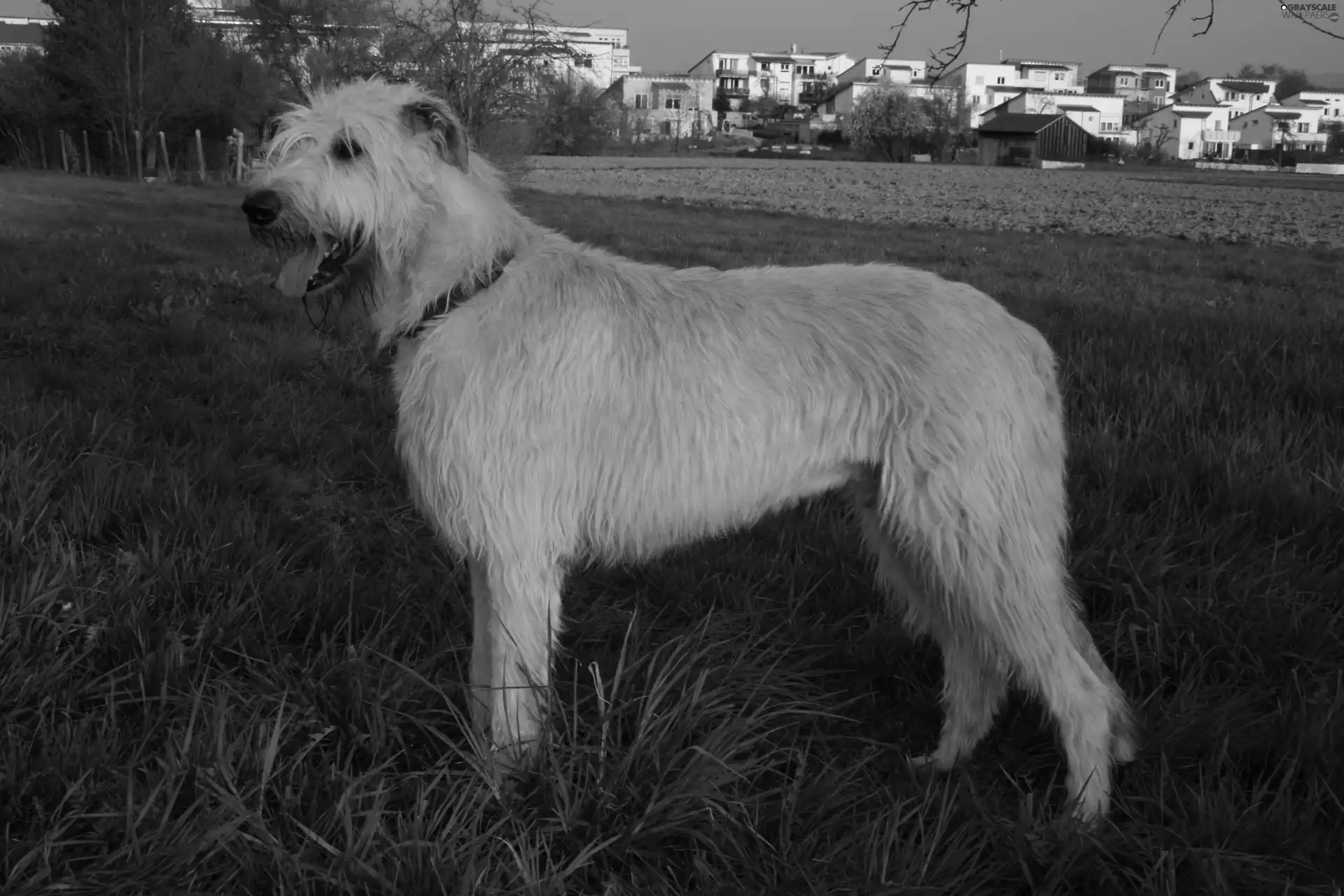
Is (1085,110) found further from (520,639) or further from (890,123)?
(520,639)

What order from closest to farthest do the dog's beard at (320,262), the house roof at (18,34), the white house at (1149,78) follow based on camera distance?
the dog's beard at (320,262) → the white house at (1149,78) → the house roof at (18,34)

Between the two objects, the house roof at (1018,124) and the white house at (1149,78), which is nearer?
the white house at (1149,78)

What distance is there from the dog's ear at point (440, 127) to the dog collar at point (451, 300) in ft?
1.38

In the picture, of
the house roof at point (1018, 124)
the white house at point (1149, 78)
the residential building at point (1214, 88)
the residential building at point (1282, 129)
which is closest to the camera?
the residential building at point (1214, 88)

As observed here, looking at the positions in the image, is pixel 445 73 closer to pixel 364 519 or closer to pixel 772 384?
pixel 364 519

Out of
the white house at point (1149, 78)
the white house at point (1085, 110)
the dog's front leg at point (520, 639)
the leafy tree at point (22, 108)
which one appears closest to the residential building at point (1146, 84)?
the white house at point (1149, 78)

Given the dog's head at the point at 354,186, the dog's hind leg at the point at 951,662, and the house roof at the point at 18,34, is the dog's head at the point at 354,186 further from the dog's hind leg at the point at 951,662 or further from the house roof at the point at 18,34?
the house roof at the point at 18,34

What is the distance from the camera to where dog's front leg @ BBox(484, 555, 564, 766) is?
106 inches

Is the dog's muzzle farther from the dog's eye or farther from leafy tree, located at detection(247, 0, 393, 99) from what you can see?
leafy tree, located at detection(247, 0, 393, 99)

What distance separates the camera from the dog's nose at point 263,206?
288 cm

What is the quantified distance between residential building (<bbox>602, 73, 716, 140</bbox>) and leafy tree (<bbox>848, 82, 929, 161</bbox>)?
17.8m

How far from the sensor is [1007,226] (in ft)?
62.3

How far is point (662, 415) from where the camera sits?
2.86m

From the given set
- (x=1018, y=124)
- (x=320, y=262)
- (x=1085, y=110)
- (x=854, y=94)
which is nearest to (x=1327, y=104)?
(x=1085, y=110)
